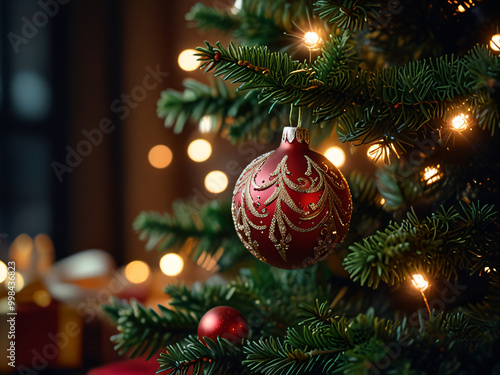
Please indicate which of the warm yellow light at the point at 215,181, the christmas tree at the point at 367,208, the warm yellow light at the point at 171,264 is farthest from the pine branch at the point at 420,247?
the warm yellow light at the point at 171,264

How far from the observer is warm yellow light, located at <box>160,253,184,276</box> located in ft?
4.73

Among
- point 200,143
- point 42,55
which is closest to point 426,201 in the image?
point 200,143

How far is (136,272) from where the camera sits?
63.2 inches

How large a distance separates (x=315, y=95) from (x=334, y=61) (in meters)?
0.04

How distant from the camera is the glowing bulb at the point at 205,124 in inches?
25.2

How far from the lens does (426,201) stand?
52 cm

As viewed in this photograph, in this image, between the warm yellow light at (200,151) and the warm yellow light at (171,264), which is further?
the warm yellow light at (200,151)

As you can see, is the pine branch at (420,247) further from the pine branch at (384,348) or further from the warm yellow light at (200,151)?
the warm yellow light at (200,151)

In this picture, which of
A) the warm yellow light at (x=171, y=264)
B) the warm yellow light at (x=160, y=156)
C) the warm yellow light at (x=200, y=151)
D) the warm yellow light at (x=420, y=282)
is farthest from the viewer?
the warm yellow light at (x=160, y=156)

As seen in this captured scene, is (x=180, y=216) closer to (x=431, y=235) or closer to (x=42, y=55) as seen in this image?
(x=431, y=235)

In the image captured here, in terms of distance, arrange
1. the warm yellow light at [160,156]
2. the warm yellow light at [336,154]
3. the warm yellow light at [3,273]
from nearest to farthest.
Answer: the warm yellow light at [336,154] < the warm yellow light at [3,273] < the warm yellow light at [160,156]

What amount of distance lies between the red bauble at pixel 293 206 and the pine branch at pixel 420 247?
0.05m

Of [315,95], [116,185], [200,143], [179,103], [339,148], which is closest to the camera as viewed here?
[315,95]

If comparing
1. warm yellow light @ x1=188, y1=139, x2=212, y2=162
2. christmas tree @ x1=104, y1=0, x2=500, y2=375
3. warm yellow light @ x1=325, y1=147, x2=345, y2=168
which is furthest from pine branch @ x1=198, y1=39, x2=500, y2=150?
Answer: warm yellow light @ x1=188, y1=139, x2=212, y2=162
